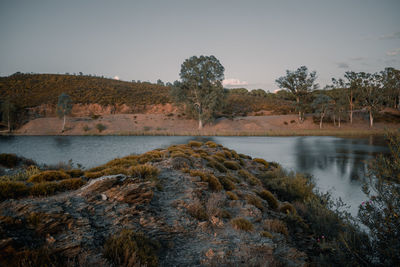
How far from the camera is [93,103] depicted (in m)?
65.1

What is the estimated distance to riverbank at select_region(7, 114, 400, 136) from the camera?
4359 centimetres

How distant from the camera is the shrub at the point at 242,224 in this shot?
5691 mm

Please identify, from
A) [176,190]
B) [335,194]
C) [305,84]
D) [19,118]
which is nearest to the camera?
[176,190]

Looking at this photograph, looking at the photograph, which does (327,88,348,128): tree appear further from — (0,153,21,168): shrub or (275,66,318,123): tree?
(0,153,21,168): shrub

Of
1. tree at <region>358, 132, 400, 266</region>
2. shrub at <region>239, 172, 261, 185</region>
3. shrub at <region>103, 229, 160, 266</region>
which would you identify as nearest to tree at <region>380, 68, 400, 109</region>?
shrub at <region>239, 172, 261, 185</region>

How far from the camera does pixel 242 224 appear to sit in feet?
18.8

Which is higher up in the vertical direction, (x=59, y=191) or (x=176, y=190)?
(x=59, y=191)

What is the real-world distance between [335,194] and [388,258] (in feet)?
30.8

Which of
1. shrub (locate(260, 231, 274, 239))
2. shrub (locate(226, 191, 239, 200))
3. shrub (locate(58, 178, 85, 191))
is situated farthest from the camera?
shrub (locate(226, 191, 239, 200))

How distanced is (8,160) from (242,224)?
43.2ft

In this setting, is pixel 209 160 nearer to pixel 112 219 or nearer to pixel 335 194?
pixel 335 194

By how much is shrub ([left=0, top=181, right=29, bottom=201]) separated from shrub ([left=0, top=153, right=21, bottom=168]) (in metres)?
8.85

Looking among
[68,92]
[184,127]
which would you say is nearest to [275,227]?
[184,127]

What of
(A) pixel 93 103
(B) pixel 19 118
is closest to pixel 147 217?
(B) pixel 19 118
